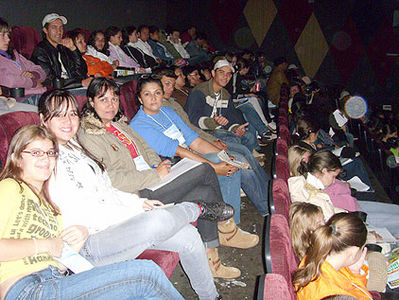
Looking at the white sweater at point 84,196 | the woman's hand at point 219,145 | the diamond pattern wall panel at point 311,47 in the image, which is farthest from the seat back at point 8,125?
the diamond pattern wall panel at point 311,47

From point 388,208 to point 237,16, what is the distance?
28.3ft

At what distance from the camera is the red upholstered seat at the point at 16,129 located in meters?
1.50

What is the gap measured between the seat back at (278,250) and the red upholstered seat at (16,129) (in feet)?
1.83

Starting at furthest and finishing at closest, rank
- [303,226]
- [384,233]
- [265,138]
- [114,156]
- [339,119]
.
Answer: [265,138] < [339,119] < [384,233] < [114,156] < [303,226]

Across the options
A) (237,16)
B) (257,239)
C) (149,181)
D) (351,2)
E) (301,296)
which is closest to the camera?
(301,296)

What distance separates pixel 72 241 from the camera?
4.47 ft

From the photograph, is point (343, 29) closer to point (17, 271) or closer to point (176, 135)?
point (176, 135)

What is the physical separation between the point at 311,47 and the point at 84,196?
8.88 meters

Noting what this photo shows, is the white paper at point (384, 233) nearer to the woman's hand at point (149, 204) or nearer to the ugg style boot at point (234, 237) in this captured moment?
the ugg style boot at point (234, 237)

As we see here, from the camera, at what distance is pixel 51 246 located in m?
1.26

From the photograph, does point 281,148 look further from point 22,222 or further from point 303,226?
point 22,222

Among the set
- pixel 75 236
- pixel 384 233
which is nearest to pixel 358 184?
pixel 384 233

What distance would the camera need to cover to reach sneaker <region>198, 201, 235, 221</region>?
1.84 m

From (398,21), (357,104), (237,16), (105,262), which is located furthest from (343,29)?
(105,262)
